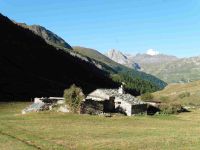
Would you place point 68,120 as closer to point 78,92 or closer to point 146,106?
point 78,92

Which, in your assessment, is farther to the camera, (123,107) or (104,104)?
(123,107)

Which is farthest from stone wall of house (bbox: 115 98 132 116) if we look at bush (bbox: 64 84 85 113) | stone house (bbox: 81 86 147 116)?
bush (bbox: 64 84 85 113)

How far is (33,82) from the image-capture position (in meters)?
186

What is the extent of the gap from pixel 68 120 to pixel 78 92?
14.5 m

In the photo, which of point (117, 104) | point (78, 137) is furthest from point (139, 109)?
point (78, 137)

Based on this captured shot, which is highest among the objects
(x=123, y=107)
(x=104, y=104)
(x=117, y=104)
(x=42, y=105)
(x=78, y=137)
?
(x=117, y=104)

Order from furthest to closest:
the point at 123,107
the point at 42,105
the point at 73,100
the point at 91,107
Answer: the point at 123,107 < the point at 91,107 < the point at 42,105 < the point at 73,100

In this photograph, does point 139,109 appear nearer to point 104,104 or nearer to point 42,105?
point 104,104

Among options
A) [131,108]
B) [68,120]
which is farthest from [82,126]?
[131,108]

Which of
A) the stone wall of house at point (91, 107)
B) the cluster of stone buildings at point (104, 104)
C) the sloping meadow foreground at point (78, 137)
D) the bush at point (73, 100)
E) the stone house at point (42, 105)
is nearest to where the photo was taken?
the sloping meadow foreground at point (78, 137)

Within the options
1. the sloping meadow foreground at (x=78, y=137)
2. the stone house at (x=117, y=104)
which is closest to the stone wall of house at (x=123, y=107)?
the stone house at (x=117, y=104)

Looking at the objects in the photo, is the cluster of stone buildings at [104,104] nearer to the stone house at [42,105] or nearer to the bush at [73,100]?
→ the stone house at [42,105]

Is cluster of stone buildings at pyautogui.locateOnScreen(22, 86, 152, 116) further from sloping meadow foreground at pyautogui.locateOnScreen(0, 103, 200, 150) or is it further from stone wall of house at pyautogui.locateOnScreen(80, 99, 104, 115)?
sloping meadow foreground at pyautogui.locateOnScreen(0, 103, 200, 150)

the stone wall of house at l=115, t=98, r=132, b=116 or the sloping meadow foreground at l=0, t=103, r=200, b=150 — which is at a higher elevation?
the stone wall of house at l=115, t=98, r=132, b=116
